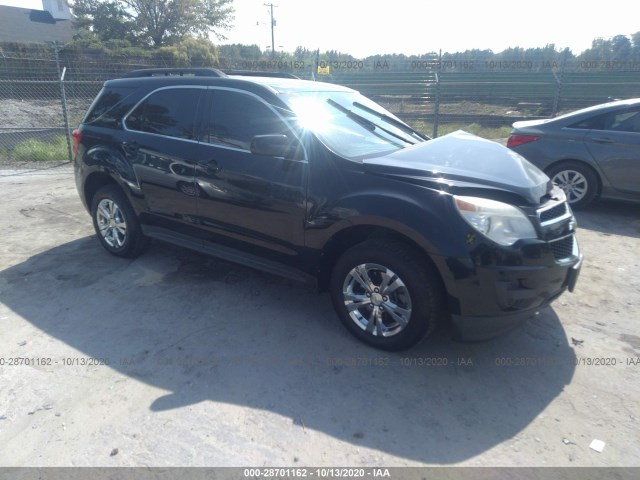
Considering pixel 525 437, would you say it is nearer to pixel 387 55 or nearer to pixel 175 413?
pixel 175 413

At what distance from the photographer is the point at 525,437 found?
267cm

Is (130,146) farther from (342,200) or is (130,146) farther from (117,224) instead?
(342,200)

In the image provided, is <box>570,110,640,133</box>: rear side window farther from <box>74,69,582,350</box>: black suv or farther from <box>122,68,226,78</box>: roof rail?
<box>122,68,226,78</box>: roof rail

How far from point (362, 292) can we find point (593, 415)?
1.61 m

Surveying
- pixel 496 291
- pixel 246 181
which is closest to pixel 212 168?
pixel 246 181

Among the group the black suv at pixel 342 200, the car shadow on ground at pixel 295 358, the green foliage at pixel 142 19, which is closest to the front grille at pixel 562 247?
the black suv at pixel 342 200

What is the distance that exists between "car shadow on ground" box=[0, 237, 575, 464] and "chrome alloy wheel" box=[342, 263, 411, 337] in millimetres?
210

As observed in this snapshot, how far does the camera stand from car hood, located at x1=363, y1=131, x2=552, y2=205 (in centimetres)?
321

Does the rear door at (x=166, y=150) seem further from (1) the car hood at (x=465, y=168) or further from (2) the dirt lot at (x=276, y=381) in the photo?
(1) the car hood at (x=465, y=168)

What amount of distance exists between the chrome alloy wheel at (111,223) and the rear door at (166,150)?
55 cm

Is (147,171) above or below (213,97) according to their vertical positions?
below

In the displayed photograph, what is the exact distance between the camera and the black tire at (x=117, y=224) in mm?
4871

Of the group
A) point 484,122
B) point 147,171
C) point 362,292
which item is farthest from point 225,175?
point 484,122

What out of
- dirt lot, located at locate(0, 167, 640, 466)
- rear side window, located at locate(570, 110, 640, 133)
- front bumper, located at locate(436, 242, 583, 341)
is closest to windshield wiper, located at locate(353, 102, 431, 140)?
dirt lot, located at locate(0, 167, 640, 466)
